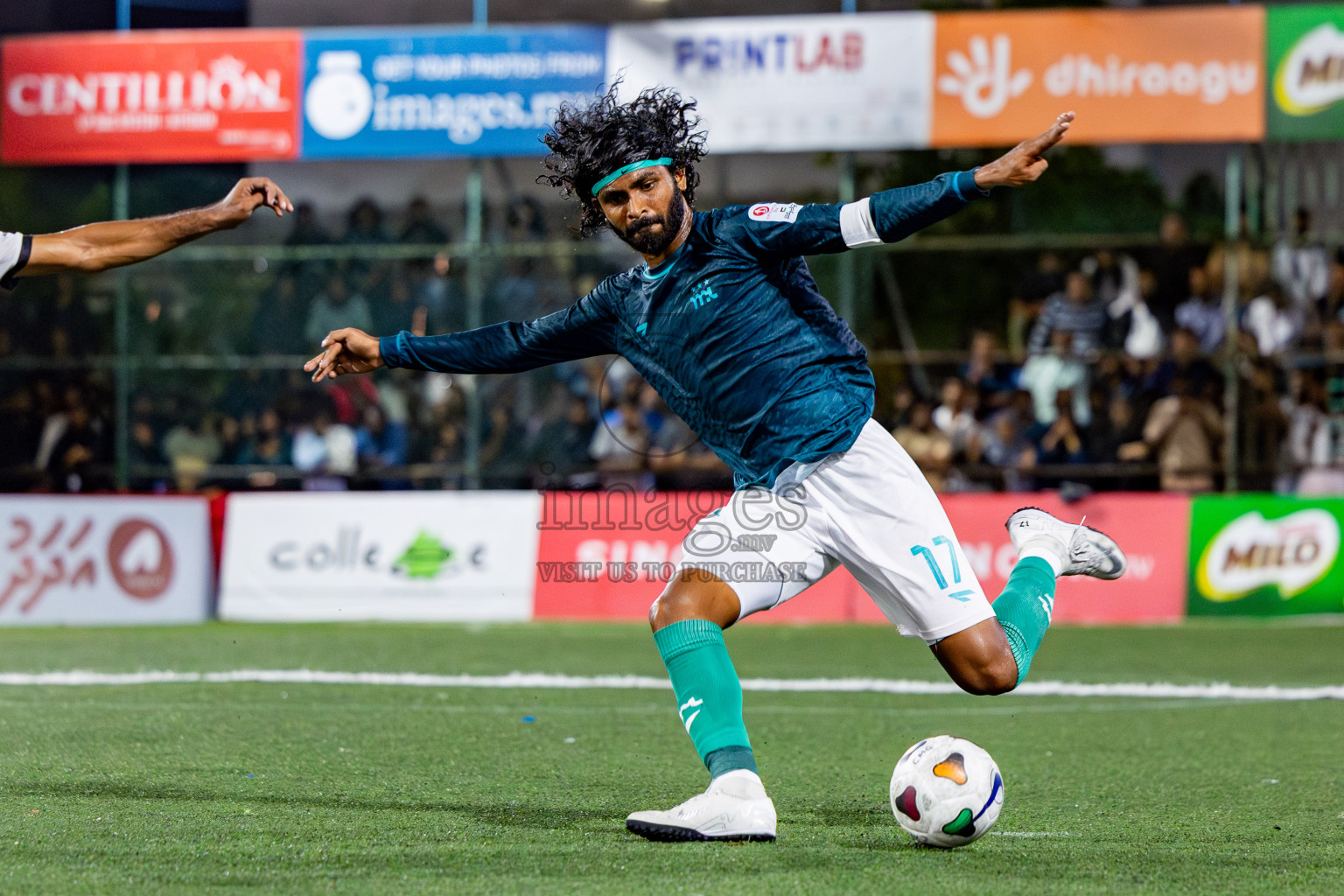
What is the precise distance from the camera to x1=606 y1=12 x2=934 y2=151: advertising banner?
48.1 feet

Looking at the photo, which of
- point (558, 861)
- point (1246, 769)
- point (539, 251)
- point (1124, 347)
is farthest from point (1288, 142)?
point (558, 861)

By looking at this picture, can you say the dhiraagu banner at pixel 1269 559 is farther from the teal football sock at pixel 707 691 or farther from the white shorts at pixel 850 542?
the teal football sock at pixel 707 691

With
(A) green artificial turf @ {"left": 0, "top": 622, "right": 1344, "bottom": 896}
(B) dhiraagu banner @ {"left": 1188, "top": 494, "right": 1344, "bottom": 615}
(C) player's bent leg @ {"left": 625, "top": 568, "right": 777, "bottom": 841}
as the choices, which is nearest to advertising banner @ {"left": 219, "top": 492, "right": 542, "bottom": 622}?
(A) green artificial turf @ {"left": 0, "top": 622, "right": 1344, "bottom": 896}

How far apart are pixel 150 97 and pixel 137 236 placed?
35.5 feet

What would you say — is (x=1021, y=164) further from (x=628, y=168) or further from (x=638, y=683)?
(x=638, y=683)

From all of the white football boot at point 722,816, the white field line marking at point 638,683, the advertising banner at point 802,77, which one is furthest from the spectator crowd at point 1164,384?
the white football boot at point 722,816

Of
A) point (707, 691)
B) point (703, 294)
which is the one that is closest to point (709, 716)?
point (707, 691)

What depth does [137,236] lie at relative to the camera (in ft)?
18.6

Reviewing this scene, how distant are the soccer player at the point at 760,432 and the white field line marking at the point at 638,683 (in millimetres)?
3802

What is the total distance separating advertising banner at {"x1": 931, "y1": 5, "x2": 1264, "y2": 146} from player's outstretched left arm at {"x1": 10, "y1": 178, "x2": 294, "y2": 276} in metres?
10.1

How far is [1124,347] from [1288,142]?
2.52 metres

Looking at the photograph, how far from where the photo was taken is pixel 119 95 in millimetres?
15641

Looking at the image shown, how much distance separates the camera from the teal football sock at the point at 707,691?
4.70 m

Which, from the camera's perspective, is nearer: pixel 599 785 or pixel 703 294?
pixel 703 294
